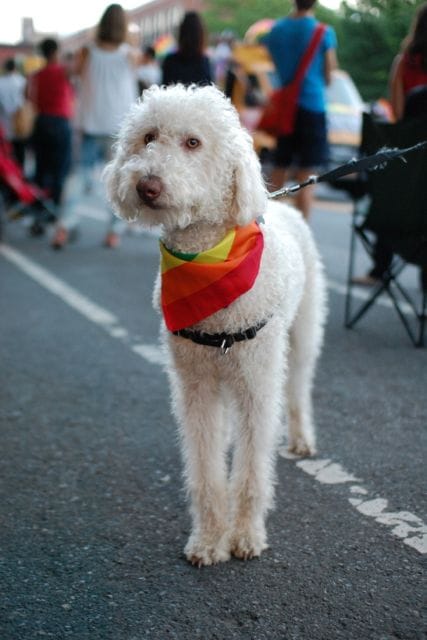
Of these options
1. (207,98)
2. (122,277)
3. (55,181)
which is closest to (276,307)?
(207,98)

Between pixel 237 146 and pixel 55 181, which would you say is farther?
pixel 55 181

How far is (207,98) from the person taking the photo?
2.80m

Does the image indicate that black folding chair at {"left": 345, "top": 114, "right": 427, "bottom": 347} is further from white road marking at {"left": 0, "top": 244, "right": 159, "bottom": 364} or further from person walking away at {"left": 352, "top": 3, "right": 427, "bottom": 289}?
white road marking at {"left": 0, "top": 244, "right": 159, "bottom": 364}

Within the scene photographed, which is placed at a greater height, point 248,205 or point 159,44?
point 248,205

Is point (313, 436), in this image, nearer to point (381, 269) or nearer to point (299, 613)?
point (299, 613)

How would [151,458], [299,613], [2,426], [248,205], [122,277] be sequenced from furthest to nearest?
[122,277]
[2,426]
[151,458]
[248,205]
[299,613]

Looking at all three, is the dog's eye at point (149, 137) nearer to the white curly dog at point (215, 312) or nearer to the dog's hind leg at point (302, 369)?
the white curly dog at point (215, 312)

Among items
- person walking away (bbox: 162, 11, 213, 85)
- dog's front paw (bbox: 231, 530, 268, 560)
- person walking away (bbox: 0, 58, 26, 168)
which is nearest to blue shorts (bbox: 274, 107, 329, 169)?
person walking away (bbox: 162, 11, 213, 85)

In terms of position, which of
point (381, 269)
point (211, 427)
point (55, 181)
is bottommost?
point (55, 181)

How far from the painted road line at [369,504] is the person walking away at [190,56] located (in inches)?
211

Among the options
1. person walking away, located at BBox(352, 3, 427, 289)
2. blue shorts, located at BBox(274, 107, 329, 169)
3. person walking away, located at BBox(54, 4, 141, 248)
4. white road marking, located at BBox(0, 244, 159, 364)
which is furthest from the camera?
person walking away, located at BBox(54, 4, 141, 248)

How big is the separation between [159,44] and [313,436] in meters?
29.6

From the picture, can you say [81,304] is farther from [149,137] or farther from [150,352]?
[149,137]

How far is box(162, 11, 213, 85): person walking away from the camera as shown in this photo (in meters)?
8.35
